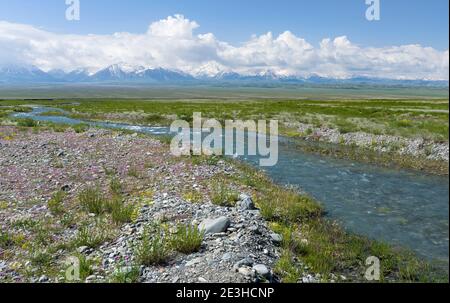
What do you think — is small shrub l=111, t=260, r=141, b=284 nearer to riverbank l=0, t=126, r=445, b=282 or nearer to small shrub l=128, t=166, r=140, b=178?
riverbank l=0, t=126, r=445, b=282

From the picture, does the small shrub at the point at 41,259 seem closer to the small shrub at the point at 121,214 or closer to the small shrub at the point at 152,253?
the small shrub at the point at 152,253

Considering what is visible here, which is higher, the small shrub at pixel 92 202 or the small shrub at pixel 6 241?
the small shrub at pixel 92 202

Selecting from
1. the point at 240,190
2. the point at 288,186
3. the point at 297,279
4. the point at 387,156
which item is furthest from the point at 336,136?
the point at 297,279

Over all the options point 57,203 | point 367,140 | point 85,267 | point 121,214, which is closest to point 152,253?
point 85,267

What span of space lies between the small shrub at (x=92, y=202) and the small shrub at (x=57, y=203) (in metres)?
0.81

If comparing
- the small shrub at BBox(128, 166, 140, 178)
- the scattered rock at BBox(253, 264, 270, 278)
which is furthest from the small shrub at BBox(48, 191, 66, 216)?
the scattered rock at BBox(253, 264, 270, 278)

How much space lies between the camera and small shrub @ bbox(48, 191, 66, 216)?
13.1 m

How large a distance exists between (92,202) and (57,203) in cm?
163

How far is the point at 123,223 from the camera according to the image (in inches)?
474

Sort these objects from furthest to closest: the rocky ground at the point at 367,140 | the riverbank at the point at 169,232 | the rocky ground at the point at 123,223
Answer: the rocky ground at the point at 367,140
the riverbank at the point at 169,232
the rocky ground at the point at 123,223

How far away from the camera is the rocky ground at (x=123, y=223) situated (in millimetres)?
8531

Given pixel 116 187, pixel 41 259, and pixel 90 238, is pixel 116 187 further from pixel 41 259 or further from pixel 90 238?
pixel 41 259

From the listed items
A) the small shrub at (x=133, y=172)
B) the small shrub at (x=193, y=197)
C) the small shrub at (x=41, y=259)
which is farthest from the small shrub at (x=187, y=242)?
the small shrub at (x=133, y=172)
